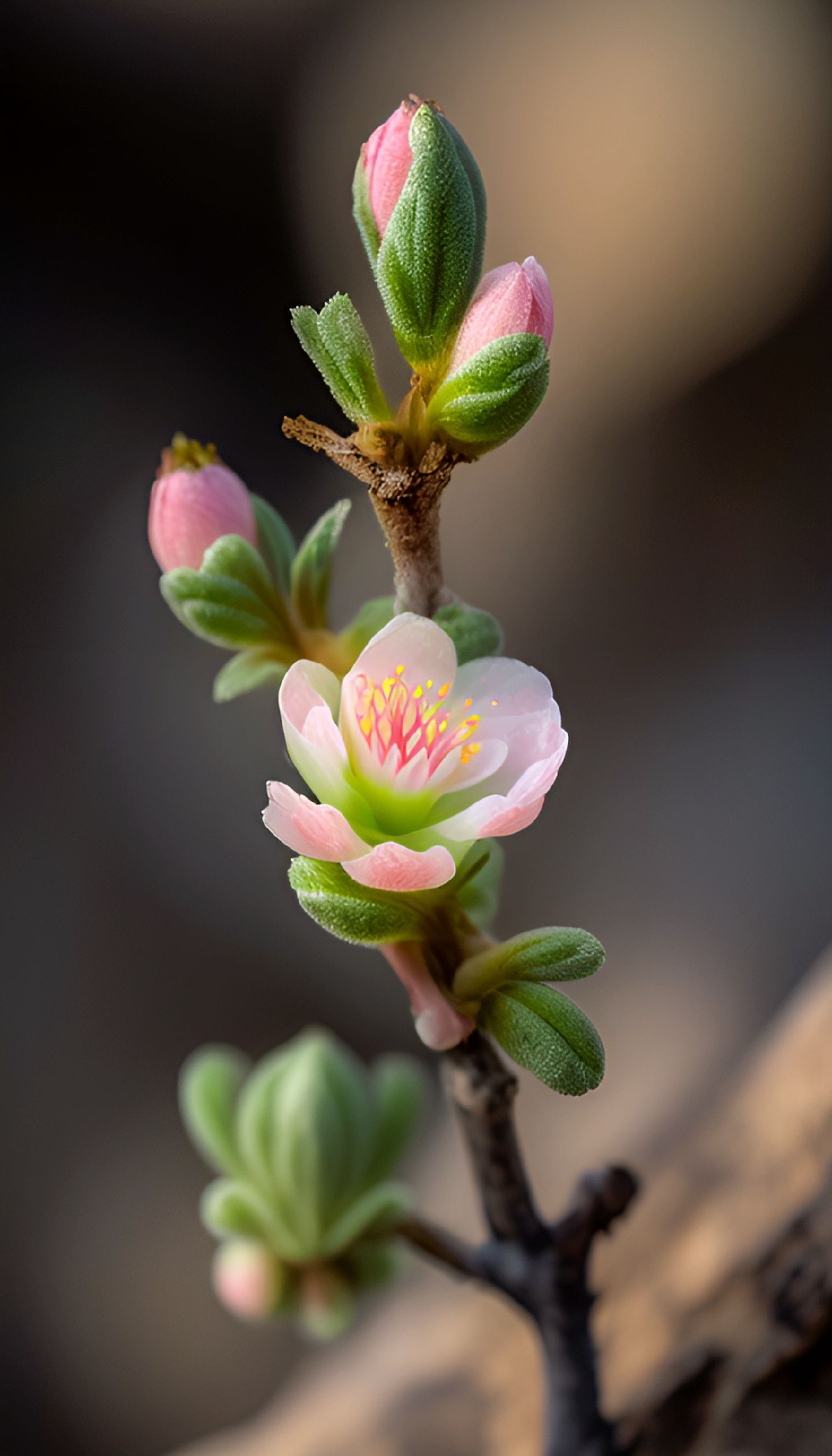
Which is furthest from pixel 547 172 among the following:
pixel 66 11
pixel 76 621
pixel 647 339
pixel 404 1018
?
pixel 404 1018

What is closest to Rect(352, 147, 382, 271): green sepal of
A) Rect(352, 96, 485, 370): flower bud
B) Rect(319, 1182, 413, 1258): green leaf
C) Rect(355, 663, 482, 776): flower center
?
Rect(352, 96, 485, 370): flower bud

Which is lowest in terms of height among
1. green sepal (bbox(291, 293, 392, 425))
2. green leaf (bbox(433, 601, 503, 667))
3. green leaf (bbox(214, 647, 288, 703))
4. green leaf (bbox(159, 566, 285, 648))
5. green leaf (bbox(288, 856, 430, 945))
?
green leaf (bbox(288, 856, 430, 945))

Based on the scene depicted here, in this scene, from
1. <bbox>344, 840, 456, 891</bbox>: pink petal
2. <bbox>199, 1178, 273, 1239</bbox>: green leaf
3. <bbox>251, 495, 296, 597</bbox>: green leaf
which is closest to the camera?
<bbox>344, 840, 456, 891</bbox>: pink petal

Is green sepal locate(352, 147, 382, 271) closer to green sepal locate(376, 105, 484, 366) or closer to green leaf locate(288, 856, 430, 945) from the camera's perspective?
green sepal locate(376, 105, 484, 366)

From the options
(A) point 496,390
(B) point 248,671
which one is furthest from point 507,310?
(B) point 248,671

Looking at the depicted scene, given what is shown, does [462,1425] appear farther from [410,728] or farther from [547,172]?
[547,172]

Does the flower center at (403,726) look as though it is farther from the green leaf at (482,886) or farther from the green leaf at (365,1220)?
the green leaf at (365,1220)

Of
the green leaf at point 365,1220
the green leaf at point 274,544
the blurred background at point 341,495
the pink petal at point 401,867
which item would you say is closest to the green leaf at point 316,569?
the green leaf at point 274,544
